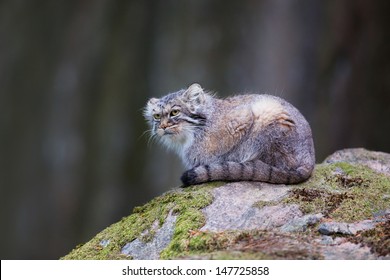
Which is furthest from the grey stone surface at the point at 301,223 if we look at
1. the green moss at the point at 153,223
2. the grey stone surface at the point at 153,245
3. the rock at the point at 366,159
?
the rock at the point at 366,159

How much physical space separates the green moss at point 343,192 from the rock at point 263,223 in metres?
0.01

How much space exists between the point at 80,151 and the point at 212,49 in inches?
154

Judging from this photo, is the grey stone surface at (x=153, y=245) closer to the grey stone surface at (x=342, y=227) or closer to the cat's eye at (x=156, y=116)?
the grey stone surface at (x=342, y=227)

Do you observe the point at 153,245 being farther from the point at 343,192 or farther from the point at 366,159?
the point at 366,159

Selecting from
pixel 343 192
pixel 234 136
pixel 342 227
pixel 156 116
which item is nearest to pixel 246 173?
pixel 234 136

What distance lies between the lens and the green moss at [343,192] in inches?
301

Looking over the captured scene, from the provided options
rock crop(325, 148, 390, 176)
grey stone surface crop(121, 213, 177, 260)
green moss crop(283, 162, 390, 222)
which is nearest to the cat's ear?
green moss crop(283, 162, 390, 222)

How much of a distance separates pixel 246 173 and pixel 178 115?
1.47 metres

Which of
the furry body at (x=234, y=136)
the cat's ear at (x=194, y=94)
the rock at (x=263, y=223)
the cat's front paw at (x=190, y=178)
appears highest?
the cat's ear at (x=194, y=94)

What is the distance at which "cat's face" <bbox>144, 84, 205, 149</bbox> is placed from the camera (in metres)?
9.71

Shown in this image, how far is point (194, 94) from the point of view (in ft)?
32.5

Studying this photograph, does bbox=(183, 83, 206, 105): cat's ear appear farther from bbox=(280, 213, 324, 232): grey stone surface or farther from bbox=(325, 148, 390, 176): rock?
bbox=(280, 213, 324, 232): grey stone surface

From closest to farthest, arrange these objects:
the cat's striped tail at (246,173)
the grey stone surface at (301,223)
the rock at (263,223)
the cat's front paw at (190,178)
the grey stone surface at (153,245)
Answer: the rock at (263,223)
the grey stone surface at (301,223)
the grey stone surface at (153,245)
the cat's striped tail at (246,173)
the cat's front paw at (190,178)

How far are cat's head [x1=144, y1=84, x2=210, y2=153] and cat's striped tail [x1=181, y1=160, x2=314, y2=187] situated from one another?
3.13 feet
